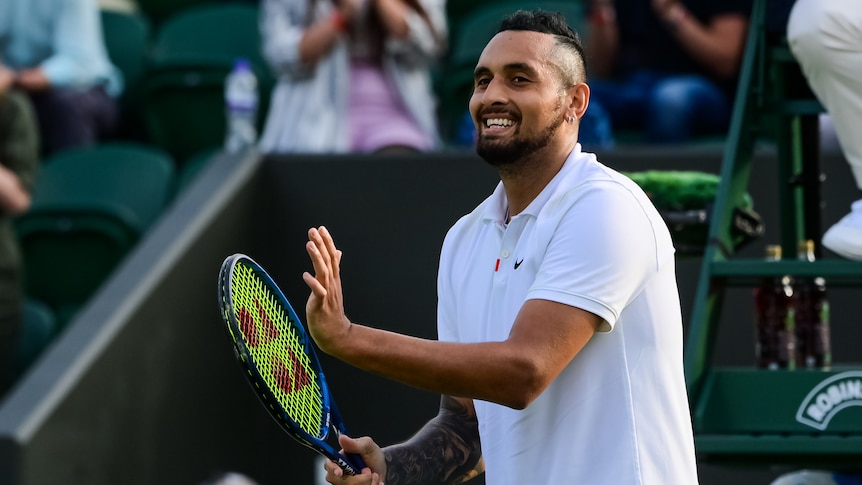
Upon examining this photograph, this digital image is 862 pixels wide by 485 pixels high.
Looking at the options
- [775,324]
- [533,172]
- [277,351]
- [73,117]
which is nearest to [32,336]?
[73,117]

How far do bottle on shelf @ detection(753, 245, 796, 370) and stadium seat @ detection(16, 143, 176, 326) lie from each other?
286 centimetres

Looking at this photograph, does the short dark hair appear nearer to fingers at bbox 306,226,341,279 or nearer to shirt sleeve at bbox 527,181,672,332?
shirt sleeve at bbox 527,181,672,332

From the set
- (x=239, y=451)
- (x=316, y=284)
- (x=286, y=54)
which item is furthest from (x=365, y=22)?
(x=316, y=284)

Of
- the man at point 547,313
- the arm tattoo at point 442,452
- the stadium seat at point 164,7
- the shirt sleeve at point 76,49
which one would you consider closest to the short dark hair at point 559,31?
the man at point 547,313

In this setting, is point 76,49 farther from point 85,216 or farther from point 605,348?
point 605,348

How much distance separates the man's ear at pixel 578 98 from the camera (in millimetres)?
2891

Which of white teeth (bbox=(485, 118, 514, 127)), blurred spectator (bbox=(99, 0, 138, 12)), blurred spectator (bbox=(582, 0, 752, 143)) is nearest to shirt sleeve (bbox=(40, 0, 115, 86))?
blurred spectator (bbox=(99, 0, 138, 12))

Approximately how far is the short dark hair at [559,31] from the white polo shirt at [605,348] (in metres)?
0.19

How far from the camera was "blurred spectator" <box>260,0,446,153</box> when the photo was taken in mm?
6262

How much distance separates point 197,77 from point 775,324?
340 centimetres

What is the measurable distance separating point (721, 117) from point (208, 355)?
2246mm

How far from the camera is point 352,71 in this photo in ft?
20.8

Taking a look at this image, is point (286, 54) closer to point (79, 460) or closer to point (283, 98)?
point (283, 98)

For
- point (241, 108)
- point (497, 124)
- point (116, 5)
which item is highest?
point (116, 5)
